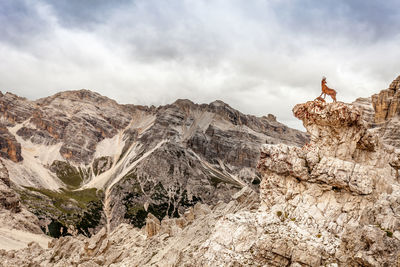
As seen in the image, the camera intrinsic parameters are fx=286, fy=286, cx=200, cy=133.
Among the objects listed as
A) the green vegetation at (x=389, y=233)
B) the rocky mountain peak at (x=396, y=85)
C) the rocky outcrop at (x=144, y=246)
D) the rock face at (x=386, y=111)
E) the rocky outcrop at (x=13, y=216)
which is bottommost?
the rocky outcrop at (x=13, y=216)

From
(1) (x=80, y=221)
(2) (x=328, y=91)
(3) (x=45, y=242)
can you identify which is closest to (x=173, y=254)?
(2) (x=328, y=91)

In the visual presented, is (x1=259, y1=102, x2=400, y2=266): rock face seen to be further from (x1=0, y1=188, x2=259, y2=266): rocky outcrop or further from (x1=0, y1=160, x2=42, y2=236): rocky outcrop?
(x1=0, y1=160, x2=42, y2=236): rocky outcrop

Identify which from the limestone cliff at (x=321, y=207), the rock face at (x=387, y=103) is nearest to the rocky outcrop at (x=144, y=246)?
the limestone cliff at (x=321, y=207)

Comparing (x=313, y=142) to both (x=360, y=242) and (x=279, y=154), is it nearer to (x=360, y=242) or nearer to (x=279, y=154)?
(x=279, y=154)

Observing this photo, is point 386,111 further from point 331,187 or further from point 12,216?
point 12,216

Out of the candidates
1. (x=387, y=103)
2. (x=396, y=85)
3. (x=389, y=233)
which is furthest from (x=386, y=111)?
(x=389, y=233)

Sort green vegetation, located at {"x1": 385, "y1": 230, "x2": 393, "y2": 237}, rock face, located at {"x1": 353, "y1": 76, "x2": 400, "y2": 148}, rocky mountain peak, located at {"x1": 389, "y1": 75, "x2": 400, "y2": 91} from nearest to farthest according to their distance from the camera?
green vegetation, located at {"x1": 385, "y1": 230, "x2": 393, "y2": 237} < rock face, located at {"x1": 353, "y1": 76, "x2": 400, "y2": 148} < rocky mountain peak, located at {"x1": 389, "y1": 75, "x2": 400, "y2": 91}

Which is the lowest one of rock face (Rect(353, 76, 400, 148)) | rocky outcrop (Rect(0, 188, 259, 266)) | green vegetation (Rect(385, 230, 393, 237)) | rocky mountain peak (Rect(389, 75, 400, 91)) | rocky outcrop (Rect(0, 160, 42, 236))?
rocky outcrop (Rect(0, 160, 42, 236))

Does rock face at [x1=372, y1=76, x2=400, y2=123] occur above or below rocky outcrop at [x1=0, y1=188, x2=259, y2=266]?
above

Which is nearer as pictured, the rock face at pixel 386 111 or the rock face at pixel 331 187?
the rock face at pixel 331 187

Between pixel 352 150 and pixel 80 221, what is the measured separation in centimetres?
20144

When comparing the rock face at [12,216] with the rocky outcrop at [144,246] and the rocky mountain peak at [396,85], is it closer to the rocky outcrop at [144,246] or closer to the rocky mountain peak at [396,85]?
the rocky outcrop at [144,246]

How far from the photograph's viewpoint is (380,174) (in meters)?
26.5

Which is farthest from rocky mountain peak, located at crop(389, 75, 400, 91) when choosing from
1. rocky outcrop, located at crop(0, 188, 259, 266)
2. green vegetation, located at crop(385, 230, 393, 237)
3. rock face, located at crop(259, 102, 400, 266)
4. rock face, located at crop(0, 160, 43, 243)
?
rock face, located at crop(0, 160, 43, 243)
